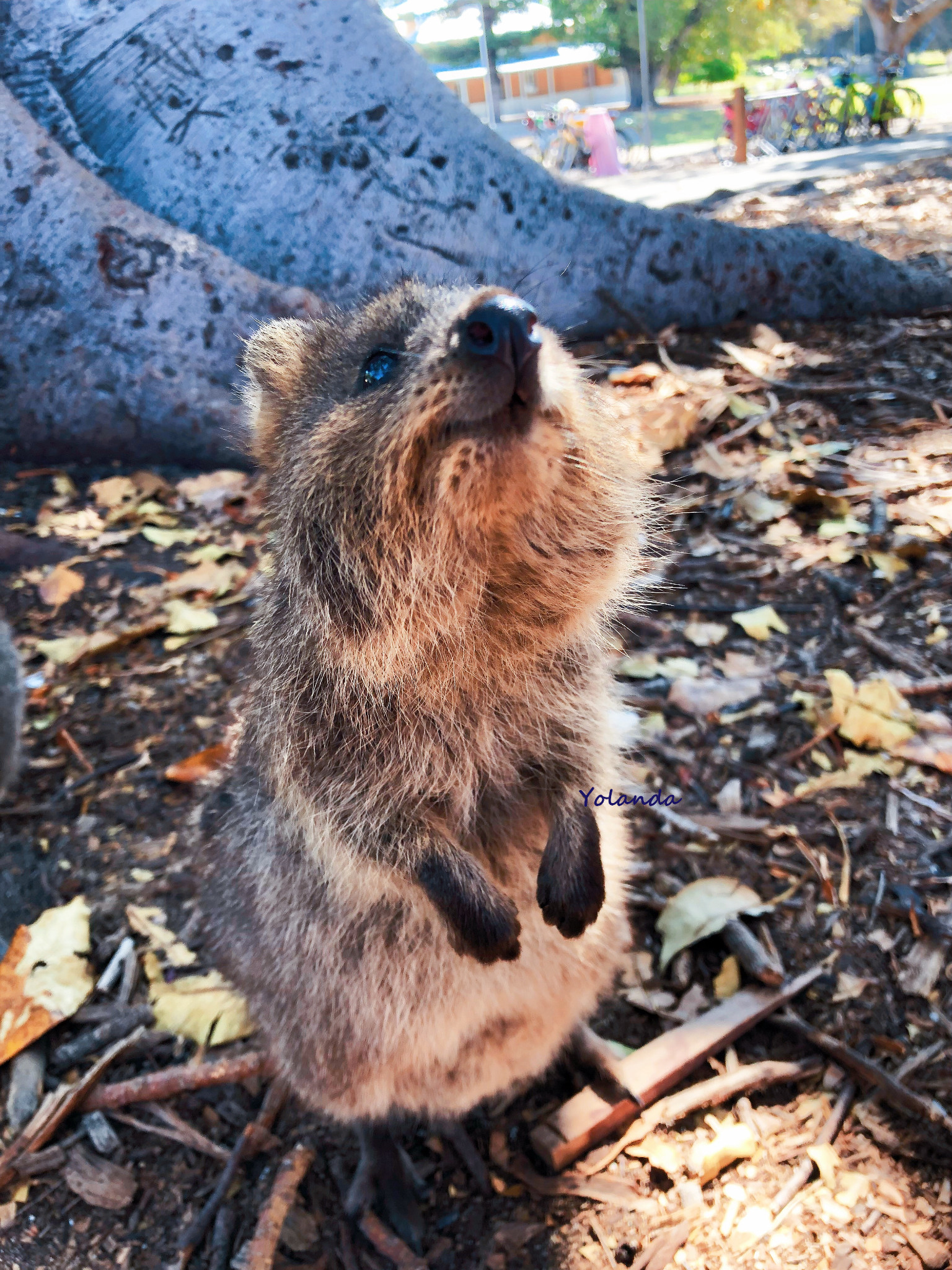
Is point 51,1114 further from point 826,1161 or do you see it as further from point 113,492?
point 113,492

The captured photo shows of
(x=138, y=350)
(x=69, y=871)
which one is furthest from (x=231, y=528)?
(x=69, y=871)

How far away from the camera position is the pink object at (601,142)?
934 cm

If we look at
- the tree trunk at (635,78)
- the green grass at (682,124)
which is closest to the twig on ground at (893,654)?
the tree trunk at (635,78)

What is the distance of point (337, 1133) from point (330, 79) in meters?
4.53

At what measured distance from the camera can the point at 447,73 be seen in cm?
524

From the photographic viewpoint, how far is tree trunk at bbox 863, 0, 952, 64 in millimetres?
15062

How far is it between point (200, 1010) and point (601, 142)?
31.5ft

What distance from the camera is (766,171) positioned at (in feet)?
39.2

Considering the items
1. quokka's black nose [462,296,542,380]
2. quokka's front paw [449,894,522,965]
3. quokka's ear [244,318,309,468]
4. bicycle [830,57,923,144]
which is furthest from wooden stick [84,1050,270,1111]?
bicycle [830,57,923,144]

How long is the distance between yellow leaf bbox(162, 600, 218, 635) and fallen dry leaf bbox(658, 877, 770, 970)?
2074mm

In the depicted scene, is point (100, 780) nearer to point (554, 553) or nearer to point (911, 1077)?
point (554, 553)

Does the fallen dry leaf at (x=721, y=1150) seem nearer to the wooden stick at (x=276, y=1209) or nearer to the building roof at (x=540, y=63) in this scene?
the wooden stick at (x=276, y=1209)

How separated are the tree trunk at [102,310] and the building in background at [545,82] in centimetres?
172

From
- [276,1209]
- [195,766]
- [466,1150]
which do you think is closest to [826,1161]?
[466,1150]
